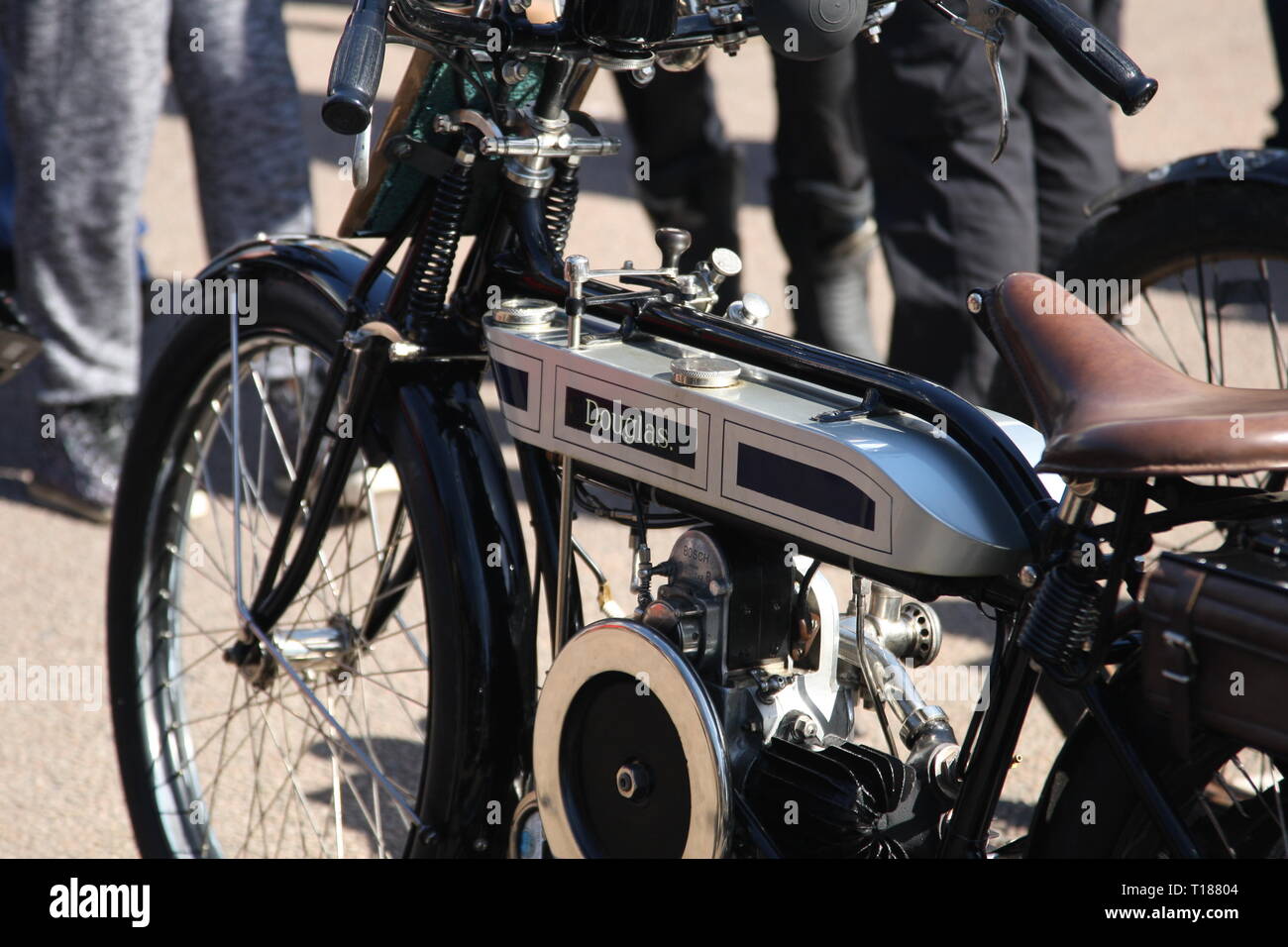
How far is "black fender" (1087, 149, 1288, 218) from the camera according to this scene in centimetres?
181

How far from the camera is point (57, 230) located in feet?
10.7

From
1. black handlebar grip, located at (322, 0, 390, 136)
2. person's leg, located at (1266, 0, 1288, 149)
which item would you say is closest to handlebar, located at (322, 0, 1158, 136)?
black handlebar grip, located at (322, 0, 390, 136)

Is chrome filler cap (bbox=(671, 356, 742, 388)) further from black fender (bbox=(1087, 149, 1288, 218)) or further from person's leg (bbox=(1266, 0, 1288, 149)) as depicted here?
person's leg (bbox=(1266, 0, 1288, 149))

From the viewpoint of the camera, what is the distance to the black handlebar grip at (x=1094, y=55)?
127cm

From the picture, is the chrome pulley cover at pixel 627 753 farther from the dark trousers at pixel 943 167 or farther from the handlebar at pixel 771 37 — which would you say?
the dark trousers at pixel 943 167

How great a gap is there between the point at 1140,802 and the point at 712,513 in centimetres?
45

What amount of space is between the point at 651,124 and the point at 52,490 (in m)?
1.72

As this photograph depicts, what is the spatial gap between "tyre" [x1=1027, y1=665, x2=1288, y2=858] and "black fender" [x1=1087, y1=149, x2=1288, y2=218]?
87 centimetres

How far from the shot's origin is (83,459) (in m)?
3.38

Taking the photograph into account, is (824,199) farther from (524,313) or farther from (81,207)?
(524,313)

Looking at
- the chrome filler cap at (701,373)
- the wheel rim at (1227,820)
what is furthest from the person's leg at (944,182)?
the wheel rim at (1227,820)

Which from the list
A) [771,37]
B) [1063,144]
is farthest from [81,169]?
[771,37]
